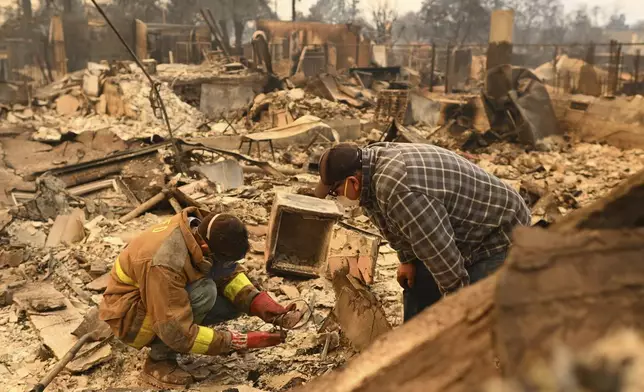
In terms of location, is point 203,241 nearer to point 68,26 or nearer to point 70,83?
point 70,83

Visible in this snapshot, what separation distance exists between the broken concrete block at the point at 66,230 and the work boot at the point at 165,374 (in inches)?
121

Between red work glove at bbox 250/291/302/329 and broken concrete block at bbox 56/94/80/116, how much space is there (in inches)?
633

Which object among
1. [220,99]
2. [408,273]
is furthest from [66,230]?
[220,99]

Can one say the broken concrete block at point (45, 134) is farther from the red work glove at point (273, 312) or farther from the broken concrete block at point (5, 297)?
the red work glove at point (273, 312)

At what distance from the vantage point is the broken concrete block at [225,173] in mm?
8320

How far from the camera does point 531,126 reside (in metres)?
12.3

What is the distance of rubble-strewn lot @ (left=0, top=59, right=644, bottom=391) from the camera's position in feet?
12.8

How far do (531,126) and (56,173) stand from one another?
8.95m

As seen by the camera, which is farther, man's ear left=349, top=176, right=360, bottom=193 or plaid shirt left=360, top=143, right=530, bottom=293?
man's ear left=349, top=176, right=360, bottom=193

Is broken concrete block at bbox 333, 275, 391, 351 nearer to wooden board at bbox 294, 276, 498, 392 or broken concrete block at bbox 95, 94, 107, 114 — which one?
wooden board at bbox 294, 276, 498, 392

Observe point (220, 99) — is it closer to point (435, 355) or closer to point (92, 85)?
point (92, 85)

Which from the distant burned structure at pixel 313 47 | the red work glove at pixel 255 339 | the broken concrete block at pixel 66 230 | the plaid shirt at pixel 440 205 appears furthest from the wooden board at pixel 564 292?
the distant burned structure at pixel 313 47

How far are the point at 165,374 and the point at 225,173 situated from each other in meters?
4.97

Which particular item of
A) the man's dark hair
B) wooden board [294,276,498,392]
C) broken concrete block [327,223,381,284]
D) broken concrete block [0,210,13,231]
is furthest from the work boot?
broken concrete block [0,210,13,231]
